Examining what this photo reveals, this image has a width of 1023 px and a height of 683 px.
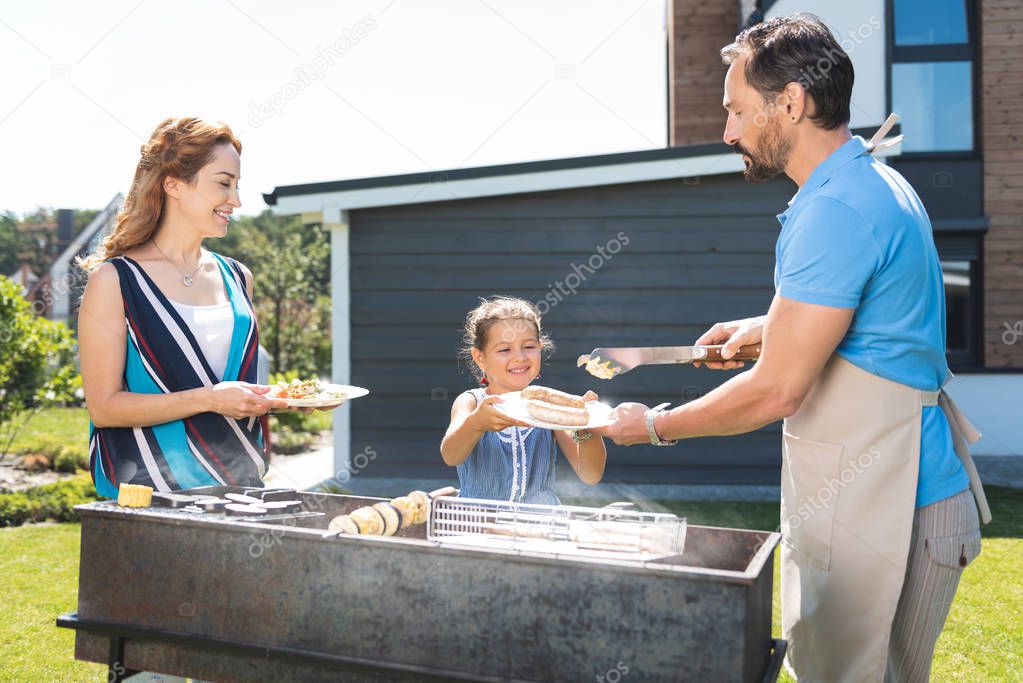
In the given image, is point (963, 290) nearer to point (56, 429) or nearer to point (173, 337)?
point (173, 337)

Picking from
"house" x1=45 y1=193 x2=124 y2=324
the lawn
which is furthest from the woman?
"house" x1=45 y1=193 x2=124 y2=324

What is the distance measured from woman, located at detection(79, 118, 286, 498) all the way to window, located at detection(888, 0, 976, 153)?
32.8 feet

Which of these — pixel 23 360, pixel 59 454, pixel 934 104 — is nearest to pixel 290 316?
pixel 59 454

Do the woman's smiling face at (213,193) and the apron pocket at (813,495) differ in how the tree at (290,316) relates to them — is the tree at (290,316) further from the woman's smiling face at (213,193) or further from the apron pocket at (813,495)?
the apron pocket at (813,495)

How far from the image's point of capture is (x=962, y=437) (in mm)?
2211

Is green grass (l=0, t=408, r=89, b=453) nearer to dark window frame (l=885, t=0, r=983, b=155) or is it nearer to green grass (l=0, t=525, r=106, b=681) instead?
green grass (l=0, t=525, r=106, b=681)

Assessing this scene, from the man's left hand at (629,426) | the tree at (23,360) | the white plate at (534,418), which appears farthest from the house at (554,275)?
the man's left hand at (629,426)

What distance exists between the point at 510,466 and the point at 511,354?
0.41 m

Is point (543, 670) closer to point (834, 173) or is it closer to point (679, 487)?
point (834, 173)

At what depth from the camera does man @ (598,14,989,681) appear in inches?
77.5

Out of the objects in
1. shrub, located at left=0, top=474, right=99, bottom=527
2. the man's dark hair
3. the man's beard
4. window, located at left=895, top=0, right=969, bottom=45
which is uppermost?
window, located at left=895, top=0, right=969, bottom=45

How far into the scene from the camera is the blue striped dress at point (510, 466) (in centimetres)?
311

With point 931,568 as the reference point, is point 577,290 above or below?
above

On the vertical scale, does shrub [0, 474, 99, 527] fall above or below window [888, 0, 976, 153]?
below
